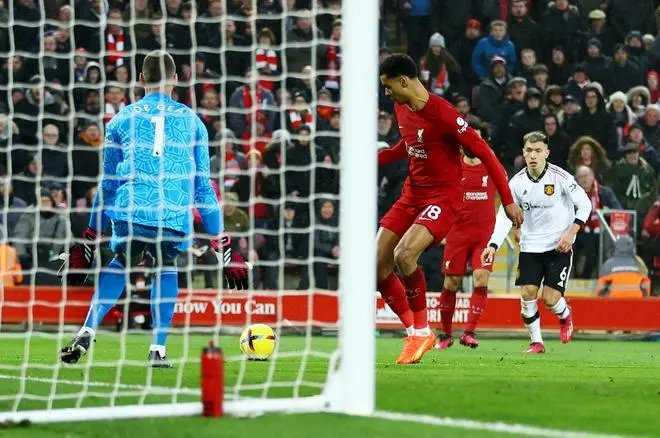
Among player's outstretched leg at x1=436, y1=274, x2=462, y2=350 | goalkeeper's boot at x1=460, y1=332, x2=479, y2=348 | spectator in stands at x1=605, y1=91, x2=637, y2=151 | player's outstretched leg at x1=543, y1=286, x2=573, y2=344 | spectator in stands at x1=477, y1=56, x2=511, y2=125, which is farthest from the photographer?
spectator in stands at x1=605, y1=91, x2=637, y2=151

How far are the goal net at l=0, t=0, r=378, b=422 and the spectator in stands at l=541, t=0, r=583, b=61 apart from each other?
3.99 m

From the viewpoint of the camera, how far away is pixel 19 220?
50.9ft

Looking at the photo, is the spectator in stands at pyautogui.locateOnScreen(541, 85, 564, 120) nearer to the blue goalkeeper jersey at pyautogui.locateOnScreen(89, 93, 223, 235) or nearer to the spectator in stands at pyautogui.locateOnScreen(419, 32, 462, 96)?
the spectator in stands at pyautogui.locateOnScreen(419, 32, 462, 96)

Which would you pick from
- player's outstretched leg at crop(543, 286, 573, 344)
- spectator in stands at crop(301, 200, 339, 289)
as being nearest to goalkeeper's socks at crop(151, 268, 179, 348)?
spectator in stands at crop(301, 200, 339, 289)

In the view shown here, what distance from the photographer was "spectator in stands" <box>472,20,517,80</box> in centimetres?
2036

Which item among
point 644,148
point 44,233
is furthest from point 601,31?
point 44,233

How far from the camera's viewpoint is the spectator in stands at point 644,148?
19.2m

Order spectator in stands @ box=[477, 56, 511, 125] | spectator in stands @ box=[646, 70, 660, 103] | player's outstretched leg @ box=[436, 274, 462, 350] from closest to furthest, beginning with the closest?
1. player's outstretched leg @ box=[436, 274, 462, 350]
2. spectator in stands @ box=[477, 56, 511, 125]
3. spectator in stands @ box=[646, 70, 660, 103]

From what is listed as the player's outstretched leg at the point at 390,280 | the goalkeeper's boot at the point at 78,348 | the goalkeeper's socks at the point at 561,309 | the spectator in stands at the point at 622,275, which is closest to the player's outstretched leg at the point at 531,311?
the goalkeeper's socks at the point at 561,309

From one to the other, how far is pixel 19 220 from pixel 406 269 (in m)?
6.39

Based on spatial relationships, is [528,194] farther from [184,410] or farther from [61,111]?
[184,410]

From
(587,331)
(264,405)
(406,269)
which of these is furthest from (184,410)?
(587,331)

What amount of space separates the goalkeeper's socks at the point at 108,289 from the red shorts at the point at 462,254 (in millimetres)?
4803

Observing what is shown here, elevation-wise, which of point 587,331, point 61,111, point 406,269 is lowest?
point 587,331
